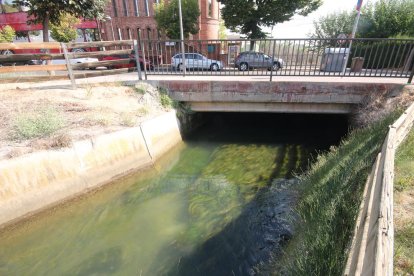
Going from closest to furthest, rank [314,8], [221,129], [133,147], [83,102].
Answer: [133,147] < [83,102] < [221,129] < [314,8]

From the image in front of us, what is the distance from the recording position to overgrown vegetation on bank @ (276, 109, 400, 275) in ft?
8.13

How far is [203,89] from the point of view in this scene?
26.2ft

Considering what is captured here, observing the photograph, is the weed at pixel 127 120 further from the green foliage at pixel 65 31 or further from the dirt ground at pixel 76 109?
the green foliage at pixel 65 31

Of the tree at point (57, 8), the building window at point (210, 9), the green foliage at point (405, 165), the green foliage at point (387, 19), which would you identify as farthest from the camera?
the building window at point (210, 9)

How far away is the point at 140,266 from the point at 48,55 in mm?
7355

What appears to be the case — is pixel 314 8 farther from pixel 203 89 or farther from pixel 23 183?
pixel 23 183

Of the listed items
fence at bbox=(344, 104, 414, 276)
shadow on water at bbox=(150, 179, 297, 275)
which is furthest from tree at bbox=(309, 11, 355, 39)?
fence at bbox=(344, 104, 414, 276)

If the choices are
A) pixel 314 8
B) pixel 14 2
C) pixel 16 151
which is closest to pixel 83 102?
pixel 16 151

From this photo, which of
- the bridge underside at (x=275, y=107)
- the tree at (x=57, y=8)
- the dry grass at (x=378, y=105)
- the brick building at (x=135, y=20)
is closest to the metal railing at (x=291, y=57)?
the dry grass at (x=378, y=105)

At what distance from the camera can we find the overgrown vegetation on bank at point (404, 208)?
226 cm

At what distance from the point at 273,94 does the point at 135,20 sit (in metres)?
25.0

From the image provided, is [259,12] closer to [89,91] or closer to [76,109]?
[89,91]

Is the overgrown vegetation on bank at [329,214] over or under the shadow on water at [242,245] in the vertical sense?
over

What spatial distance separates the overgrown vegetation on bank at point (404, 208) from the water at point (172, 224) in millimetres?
1634
